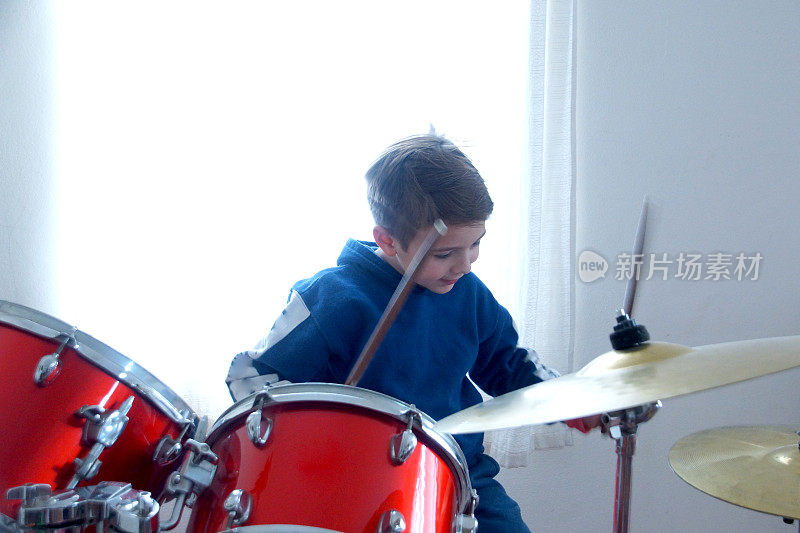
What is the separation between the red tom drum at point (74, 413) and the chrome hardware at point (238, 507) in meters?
0.17

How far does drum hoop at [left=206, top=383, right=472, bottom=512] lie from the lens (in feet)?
2.21

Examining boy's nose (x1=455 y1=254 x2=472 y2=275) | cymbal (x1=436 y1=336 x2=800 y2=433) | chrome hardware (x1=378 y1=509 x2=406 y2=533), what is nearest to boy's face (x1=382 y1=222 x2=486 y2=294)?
boy's nose (x1=455 y1=254 x2=472 y2=275)

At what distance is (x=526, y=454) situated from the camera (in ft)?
4.00

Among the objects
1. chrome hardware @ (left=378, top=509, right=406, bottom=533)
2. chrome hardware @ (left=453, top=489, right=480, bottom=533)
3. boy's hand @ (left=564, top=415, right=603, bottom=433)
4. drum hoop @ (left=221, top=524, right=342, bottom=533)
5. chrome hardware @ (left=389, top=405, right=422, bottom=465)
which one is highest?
chrome hardware @ (left=389, top=405, right=422, bottom=465)

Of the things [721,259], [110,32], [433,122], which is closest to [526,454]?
[721,259]

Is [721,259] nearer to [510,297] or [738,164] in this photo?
[738,164]

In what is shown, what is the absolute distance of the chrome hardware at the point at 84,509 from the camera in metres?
0.60

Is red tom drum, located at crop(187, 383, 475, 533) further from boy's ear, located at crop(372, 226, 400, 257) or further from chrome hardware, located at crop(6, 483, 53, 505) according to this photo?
boy's ear, located at crop(372, 226, 400, 257)

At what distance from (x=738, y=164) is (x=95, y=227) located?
1157 mm

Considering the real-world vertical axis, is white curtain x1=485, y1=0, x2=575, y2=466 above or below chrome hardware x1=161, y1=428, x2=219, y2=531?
above

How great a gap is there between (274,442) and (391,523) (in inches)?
5.3

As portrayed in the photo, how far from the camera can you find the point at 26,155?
4.09 feet

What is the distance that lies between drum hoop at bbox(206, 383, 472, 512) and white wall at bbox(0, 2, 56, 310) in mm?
739

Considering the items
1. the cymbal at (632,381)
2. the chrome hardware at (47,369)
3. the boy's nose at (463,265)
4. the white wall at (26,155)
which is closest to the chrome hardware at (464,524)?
the cymbal at (632,381)
